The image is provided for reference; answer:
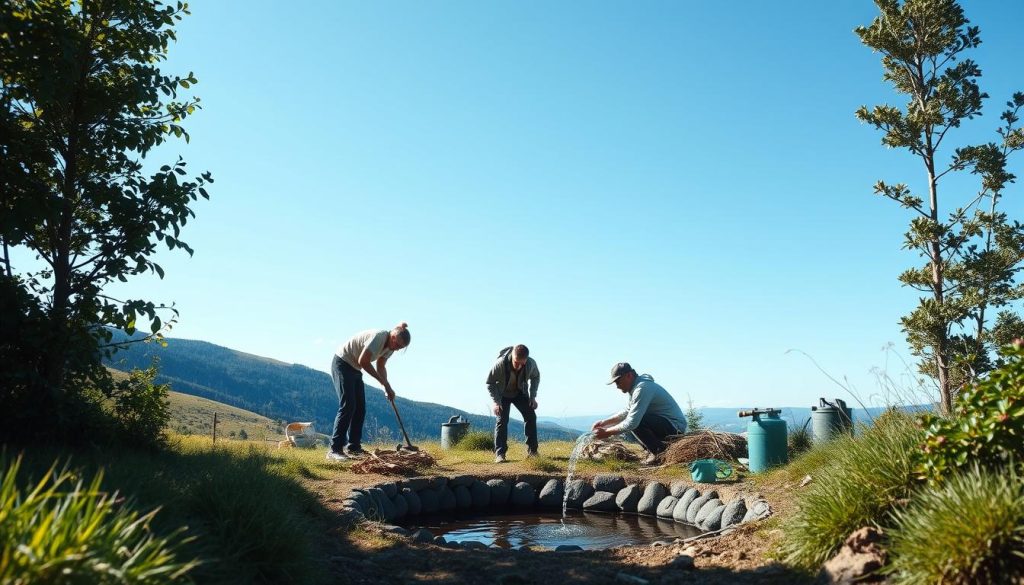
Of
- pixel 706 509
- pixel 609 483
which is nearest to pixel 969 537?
pixel 706 509

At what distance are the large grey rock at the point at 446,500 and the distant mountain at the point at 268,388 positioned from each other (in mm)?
111581

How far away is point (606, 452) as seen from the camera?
32.6 ft

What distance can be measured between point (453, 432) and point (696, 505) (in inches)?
235

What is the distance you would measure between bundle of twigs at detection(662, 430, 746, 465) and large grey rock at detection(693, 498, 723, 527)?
178 cm

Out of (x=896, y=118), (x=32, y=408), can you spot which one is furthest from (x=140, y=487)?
(x=896, y=118)

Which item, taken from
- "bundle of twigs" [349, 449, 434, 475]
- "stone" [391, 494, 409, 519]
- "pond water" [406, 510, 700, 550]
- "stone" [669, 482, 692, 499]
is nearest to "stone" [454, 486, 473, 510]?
"pond water" [406, 510, 700, 550]

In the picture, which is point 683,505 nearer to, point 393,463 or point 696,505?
point 696,505

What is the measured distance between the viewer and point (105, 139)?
20.2ft

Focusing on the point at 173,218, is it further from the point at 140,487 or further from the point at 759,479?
the point at 759,479

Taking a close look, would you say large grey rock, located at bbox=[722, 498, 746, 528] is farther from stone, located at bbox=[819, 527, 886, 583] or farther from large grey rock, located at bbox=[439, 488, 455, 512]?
large grey rock, located at bbox=[439, 488, 455, 512]

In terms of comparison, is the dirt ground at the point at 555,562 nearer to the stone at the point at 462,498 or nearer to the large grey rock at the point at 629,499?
the large grey rock at the point at 629,499

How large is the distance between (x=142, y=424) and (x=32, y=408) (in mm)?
1124

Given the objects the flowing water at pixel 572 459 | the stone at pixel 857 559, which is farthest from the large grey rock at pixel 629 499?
the stone at pixel 857 559

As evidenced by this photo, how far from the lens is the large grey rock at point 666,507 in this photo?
7984 mm
